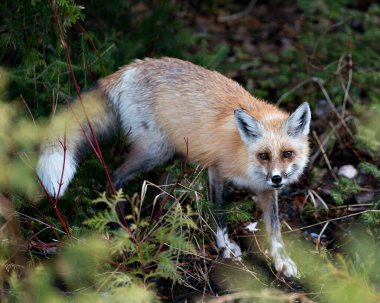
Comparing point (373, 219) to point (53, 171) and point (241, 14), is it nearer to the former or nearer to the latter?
point (53, 171)

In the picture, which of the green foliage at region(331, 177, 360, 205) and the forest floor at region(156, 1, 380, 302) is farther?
the green foliage at region(331, 177, 360, 205)

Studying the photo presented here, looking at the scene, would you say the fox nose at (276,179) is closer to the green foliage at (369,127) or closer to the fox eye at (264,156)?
the fox eye at (264,156)

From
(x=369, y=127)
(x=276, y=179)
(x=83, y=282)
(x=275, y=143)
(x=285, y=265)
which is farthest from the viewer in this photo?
(x=369, y=127)

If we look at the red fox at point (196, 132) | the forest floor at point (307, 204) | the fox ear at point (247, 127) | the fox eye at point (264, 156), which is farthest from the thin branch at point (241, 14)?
the fox eye at point (264, 156)

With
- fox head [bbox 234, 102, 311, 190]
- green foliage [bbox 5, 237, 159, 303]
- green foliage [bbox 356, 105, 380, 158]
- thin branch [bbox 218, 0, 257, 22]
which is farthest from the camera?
thin branch [bbox 218, 0, 257, 22]

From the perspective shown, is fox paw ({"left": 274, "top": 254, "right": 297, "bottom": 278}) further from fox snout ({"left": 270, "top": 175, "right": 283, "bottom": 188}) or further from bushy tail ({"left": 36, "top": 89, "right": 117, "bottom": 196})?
bushy tail ({"left": 36, "top": 89, "right": 117, "bottom": 196})

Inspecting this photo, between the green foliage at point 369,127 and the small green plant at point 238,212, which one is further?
the green foliage at point 369,127

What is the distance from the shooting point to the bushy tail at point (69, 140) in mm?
4031

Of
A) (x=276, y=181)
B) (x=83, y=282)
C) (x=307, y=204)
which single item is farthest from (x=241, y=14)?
(x=83, y=282)

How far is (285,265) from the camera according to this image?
416 centimetres

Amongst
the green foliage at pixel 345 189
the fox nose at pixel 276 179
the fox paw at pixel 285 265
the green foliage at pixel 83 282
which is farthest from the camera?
the green foliage at pixel 345 189

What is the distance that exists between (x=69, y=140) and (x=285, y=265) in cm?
185

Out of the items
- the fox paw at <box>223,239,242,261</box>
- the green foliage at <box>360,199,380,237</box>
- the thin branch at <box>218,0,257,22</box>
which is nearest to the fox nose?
the fox paw at <box>223,239,242,261</box>

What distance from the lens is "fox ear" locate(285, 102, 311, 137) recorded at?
400 centimetres
